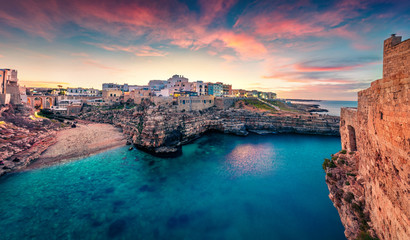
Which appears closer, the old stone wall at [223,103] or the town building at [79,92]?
the old stone wall at [223,103]

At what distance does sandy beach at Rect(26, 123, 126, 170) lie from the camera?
2253 cm

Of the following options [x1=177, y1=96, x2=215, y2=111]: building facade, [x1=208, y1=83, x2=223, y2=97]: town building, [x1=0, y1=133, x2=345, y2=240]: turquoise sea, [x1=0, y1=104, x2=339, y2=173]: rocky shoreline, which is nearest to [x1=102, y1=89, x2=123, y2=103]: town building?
[x1=0, y1=104, x2=339, y2=173]: rocky shoreline

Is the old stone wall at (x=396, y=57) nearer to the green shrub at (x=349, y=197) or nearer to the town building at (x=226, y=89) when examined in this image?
the green shrub at (x=349, y=197)

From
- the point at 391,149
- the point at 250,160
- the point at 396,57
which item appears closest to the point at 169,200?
the point at 250,160

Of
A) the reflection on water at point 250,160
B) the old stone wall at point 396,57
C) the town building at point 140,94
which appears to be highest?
the town building at point 140,94

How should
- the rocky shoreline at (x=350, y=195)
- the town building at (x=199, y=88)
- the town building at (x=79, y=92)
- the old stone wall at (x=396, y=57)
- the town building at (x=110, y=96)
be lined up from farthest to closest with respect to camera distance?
1. the town building at (x=79, y=92)
2. the town building at (x=199, y=88)
3. the town building at (x=110, y=96)
4. the rocky shoreline at (x=350, y=195)
5. the old stone wall at (x=396, y=57)

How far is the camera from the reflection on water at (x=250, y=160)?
22.0m

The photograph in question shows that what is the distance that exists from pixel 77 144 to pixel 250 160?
1236 inches

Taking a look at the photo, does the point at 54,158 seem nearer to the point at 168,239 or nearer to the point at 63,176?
the point at 63,176

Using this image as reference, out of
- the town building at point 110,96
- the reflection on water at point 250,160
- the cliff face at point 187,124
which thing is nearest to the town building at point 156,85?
the town building at point 110,96

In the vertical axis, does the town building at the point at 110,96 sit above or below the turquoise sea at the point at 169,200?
above

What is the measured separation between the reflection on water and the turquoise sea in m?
0.17

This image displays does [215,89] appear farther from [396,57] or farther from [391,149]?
[391,149]

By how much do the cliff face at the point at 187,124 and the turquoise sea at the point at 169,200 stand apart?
13.1ft
